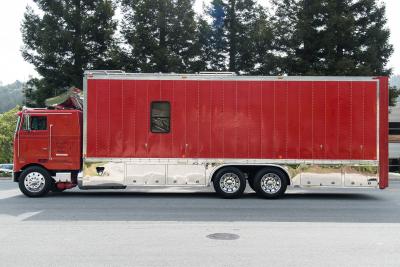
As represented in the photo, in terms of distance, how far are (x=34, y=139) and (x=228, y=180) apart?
644 cm

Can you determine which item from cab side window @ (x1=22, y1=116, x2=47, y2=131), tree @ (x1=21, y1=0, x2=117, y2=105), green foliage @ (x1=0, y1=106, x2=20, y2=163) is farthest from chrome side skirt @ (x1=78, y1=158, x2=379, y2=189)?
green foliage @ (x1=0, y1=106, x2=20, y2=163)

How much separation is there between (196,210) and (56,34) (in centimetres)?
2305

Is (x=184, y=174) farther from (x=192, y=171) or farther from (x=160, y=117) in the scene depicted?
(x=160, y=117)

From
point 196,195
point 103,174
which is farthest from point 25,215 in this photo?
point 196,195

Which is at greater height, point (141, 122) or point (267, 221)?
point (141, 122)

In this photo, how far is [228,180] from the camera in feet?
48.6

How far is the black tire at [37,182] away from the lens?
14914 mm

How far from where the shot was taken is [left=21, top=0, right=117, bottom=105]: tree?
31.3 meters
